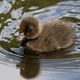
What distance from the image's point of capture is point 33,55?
511cm

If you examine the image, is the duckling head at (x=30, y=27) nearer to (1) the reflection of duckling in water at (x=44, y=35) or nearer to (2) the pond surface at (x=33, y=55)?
(1) the reflection of duckling in water at (x=44, y=35)

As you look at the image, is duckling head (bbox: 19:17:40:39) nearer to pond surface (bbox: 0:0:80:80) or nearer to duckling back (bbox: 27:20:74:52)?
duckling back (bbox: 27:20:74:52)

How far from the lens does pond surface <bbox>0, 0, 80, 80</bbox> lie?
4684 millimetres

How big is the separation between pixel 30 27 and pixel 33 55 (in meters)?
0.32

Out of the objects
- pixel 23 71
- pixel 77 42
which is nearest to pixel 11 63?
pixel 23 71

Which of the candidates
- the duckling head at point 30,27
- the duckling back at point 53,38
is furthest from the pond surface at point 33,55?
the duckling head at point 30,27

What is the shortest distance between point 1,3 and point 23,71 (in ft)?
6.48

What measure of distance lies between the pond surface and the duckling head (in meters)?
0.19

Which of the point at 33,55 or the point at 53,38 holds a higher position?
the point at 53,38

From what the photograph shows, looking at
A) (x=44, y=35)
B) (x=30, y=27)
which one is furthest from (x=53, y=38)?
(x=30, y=27)

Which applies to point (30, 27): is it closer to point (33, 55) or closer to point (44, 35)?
point (44, 35)

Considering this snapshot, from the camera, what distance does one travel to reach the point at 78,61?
4922 millimetres

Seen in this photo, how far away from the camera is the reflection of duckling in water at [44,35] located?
5.16 meters

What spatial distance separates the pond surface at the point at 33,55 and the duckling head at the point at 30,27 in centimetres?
19
